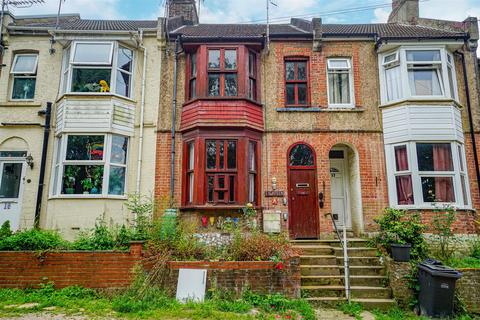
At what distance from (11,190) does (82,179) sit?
282 centimetres

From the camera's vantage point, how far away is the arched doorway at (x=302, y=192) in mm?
9477

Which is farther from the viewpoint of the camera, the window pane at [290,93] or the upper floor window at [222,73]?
the window pane at [290,93]

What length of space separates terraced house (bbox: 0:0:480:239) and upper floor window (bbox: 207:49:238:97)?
49 mm

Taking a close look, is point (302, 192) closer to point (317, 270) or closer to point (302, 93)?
point (317, 270)

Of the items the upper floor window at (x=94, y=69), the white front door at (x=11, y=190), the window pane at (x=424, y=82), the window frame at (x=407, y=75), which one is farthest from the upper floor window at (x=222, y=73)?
the white front door at (x=11, y=190)

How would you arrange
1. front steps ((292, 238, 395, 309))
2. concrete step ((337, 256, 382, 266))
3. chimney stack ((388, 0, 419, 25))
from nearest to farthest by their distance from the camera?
front steps ((292, 238, 395, 309)) < concrete step ((337, 256, 382, 266)) < chimney stack ((388, 0, 419, 25))

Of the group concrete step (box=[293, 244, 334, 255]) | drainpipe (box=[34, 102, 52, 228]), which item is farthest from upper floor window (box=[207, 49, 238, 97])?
drainpipe (box=[34, 102, 52, 228])

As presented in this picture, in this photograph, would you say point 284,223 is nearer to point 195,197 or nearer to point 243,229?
point 243,229

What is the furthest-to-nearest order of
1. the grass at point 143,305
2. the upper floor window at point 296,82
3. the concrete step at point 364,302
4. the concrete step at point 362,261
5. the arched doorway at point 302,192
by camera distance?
the upper floor window at point 296,82
the arched doorway at point 302,192
the concrete step at point 362,261
the concrete step at point 364,302
the grass at point 143,305

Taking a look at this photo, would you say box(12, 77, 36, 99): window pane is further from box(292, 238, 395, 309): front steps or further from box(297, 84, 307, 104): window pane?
box(292, 238, 395, 309): front steps

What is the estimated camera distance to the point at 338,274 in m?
7.51

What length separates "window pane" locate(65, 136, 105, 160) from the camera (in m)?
9.44

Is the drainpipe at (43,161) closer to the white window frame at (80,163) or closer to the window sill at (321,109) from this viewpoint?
the white window frame at (80,163)

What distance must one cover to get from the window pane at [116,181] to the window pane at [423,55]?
10246 millimetres
